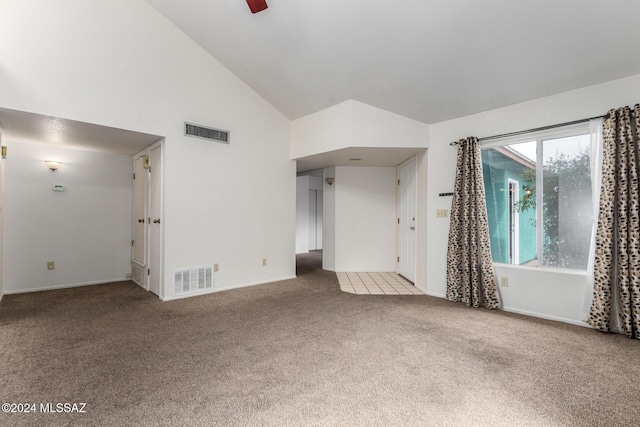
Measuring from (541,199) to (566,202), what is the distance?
0.73 ft

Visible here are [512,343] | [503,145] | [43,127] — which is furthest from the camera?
[503,145]

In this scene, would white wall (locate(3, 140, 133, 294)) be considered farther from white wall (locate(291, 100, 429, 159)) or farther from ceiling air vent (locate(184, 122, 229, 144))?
white wall (locate(291, 100, 429, 159))

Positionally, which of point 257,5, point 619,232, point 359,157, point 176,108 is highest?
point 257,5

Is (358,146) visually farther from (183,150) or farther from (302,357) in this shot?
(302,357)

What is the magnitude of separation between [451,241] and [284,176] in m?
2.81

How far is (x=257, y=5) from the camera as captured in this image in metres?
2.91

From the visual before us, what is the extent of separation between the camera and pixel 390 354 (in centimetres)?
225

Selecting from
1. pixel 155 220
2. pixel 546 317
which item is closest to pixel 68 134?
pixel 155 220

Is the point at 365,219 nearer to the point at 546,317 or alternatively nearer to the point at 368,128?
the point at 368,128

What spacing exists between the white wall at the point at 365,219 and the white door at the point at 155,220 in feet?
10.1

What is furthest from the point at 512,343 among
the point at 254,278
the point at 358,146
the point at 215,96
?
the point at 215,96

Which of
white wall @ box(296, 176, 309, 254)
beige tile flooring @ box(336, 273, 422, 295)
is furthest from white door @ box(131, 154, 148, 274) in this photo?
white wall @ box(296, 176, 309, 254)

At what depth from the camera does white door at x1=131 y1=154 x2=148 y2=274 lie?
4277 millimetres

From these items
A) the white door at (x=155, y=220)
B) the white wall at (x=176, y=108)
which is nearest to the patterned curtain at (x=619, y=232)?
the white wall at (x=176, y=108)
